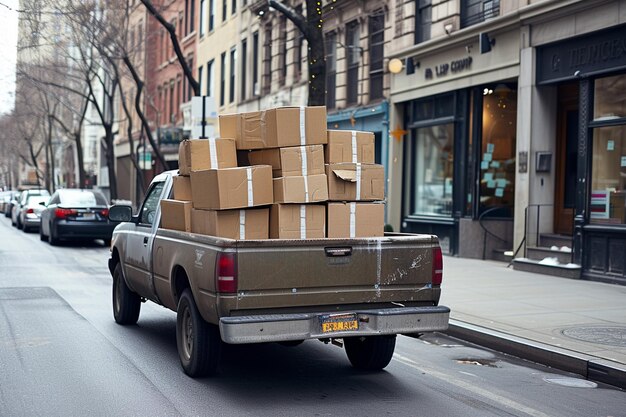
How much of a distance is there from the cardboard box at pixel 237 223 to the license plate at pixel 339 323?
1.06 meters

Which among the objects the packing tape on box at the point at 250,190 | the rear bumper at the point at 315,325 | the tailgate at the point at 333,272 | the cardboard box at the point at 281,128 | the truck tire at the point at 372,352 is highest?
the cardboard box at the point at 281,128

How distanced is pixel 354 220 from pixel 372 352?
1306 mm

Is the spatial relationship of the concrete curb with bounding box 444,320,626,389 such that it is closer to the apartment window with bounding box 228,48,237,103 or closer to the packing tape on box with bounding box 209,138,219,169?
the packing tape on box with bounding box 209,138,219,169

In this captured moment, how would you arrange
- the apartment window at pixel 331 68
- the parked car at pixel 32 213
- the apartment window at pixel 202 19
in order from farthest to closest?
the apartment window at pixel 202 19 → the parked car at pixel 32 213 → the apartment window at pixel 331 68

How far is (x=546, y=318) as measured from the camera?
1115 centimetres

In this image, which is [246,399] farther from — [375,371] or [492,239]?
[492,239]

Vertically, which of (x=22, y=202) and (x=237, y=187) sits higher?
(x=237, y=187)

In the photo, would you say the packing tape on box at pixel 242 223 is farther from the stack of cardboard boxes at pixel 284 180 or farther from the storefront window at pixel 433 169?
the storefront window at pixel 433 169

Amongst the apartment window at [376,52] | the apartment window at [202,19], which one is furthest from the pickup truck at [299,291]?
the apartment window at [202,19]

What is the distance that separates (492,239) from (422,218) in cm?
298

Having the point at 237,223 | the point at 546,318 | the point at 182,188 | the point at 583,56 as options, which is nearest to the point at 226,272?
the point at 237,223

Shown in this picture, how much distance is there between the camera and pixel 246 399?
707 cm

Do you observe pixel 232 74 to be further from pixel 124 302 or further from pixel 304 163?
pixel 304 163

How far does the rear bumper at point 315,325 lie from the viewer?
684 centimetres
